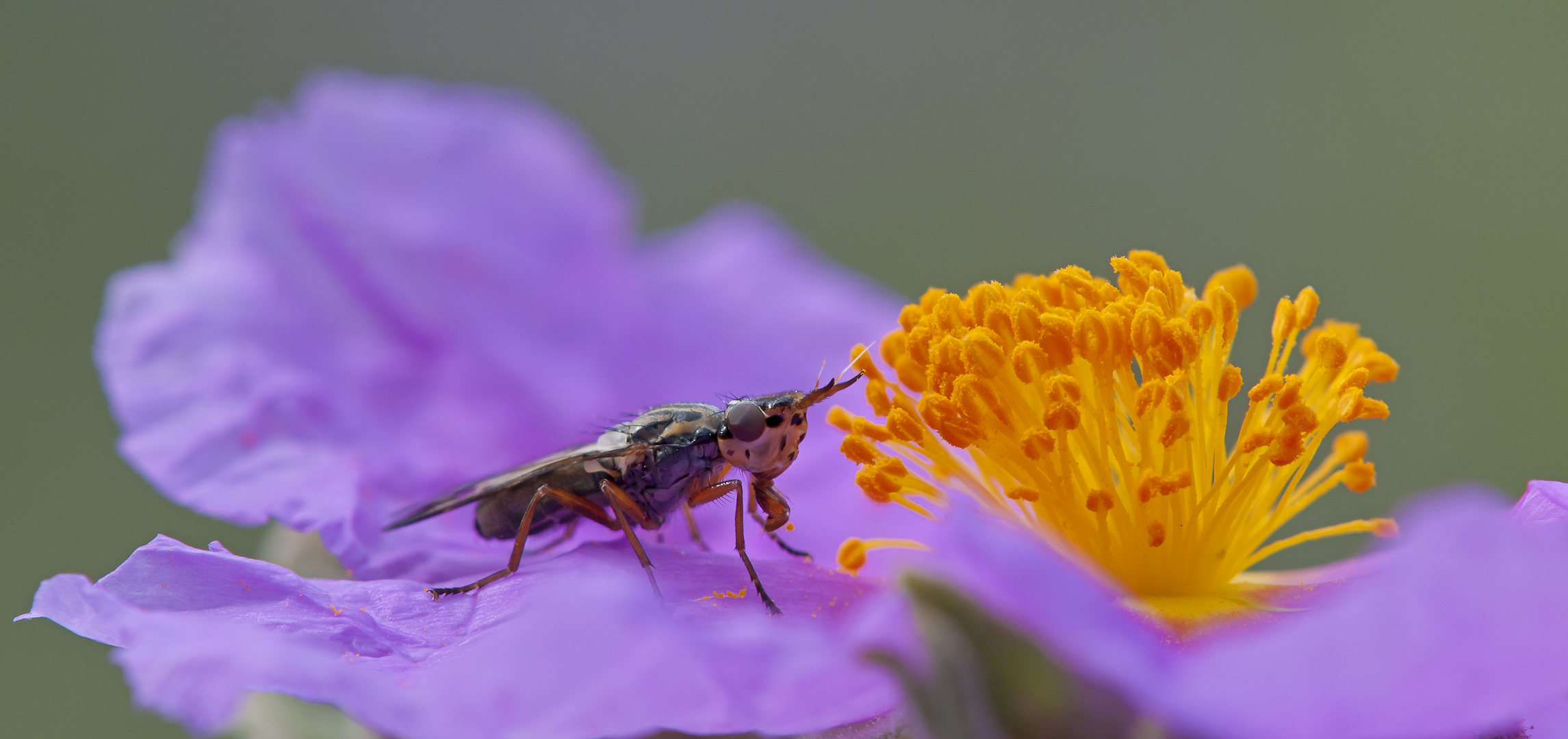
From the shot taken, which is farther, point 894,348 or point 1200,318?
point 894,348

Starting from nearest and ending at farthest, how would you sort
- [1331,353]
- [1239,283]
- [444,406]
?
[1331,353] < [1239,283] < [444,406]

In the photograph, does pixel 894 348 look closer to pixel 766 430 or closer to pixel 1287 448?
pixel 766 430

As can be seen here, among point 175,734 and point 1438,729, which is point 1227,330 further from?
point 175,734

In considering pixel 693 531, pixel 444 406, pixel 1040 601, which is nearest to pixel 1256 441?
pixel 1040 601

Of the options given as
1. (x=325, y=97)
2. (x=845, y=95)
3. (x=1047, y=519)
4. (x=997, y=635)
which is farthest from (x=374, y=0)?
(x=997, y=635)

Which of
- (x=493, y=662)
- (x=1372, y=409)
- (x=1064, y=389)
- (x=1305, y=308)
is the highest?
(x=1305, y=308)

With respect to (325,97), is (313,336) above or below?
below

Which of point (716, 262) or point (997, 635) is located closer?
point (997, 635)

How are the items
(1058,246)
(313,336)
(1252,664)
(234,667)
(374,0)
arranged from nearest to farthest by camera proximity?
1. (1252,664)
2. (234,667)
3. (313,336)
4. (1058,246)
5. (374,0)

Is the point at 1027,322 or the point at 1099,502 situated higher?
the point at 1027,322
